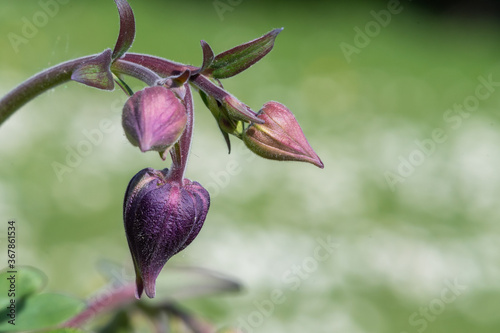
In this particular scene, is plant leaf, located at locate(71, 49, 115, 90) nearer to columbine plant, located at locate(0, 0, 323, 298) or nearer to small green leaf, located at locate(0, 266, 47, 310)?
columbine plant, located at locate(0, 0, 323, 298)

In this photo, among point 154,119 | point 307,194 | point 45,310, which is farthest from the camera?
point 307,194

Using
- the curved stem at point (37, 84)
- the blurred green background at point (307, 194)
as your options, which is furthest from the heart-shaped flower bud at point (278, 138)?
the blurred green background at point (307, 194)

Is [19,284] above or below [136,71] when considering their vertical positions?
below

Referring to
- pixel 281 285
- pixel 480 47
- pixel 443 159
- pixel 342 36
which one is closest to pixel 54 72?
pixel 281 285

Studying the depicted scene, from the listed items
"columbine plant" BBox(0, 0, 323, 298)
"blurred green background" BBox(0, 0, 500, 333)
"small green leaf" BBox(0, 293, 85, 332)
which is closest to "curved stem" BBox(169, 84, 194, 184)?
"columbine plant" BBox(0, 0, 323, 298)

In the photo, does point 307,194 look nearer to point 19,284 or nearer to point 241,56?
point 19,284

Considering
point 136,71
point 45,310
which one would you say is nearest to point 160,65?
point 136,71

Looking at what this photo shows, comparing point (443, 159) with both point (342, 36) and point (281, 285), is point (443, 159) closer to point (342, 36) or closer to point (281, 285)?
point (281, 285)
